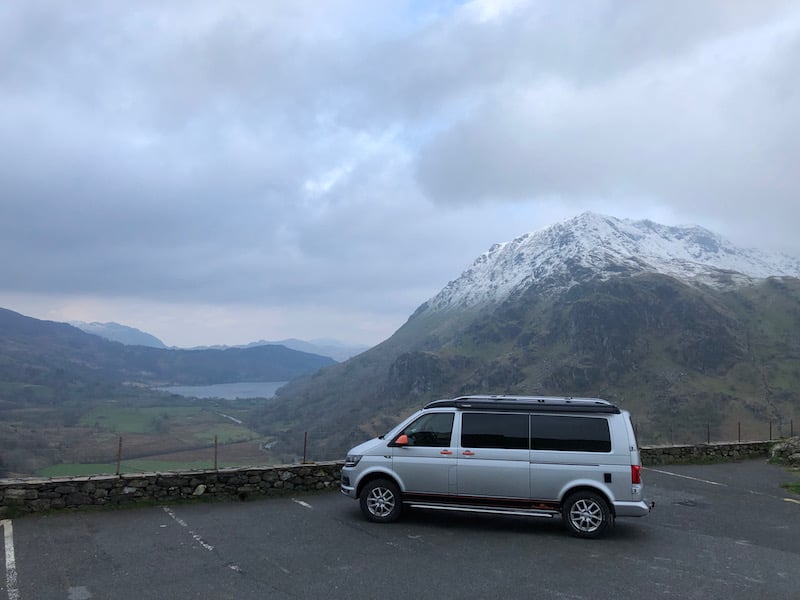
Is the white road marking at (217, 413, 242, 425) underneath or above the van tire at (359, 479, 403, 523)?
underneath

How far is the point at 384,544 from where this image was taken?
977cm

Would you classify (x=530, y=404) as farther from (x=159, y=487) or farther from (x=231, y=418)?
(x=231, y=418)

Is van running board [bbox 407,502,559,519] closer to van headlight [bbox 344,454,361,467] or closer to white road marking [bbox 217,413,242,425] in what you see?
van headlight [bbox 344,454,361,467]

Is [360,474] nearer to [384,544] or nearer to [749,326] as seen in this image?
[384,544]

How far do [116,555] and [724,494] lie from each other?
14.0 metres

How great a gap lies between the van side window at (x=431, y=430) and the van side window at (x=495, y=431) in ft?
0.97

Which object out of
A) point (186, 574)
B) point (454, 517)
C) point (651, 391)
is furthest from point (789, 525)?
point (651, 391)

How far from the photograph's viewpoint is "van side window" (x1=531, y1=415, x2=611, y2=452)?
10406 mm

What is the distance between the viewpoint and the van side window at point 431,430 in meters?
11.0

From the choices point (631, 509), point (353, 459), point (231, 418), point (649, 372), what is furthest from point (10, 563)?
point (231, 418)

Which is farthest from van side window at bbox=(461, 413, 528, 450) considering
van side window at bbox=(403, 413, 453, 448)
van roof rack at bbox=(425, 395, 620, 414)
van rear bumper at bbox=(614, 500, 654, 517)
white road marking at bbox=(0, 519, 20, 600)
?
white road marking at bbox=(0, 519, 20, 600)

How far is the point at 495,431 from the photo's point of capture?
35.5ft

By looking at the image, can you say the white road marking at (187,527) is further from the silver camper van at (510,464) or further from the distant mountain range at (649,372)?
the distant mountain range at (649,372)

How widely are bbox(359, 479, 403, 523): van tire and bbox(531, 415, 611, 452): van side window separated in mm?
2698
